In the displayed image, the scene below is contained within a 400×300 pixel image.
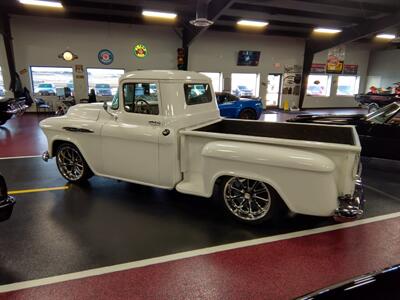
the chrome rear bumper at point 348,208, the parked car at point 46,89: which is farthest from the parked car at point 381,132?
the parked car at point 46,89

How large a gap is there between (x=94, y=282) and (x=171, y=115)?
212 centimetres

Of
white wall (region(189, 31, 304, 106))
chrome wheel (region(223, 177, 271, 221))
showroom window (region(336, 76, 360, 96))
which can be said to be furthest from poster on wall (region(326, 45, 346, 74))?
chrome wheel (region(223, 177, 271, 221))

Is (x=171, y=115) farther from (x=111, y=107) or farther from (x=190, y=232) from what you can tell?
(x=190, y=232)

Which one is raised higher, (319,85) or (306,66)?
(306,66)

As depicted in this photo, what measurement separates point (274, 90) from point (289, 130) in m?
14.0

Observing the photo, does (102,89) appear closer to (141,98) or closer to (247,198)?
(141,98)

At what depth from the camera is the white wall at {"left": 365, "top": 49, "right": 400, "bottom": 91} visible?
58.1ft

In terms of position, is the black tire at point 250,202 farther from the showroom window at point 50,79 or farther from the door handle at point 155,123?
the showroom window at point 50,79

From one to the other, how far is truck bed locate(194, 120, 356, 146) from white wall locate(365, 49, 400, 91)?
18.1m

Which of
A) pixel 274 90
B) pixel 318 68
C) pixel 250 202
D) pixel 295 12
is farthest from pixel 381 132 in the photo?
pixel 318 68

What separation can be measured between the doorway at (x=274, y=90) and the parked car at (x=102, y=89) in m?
9.58

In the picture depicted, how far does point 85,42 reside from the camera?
1336cm

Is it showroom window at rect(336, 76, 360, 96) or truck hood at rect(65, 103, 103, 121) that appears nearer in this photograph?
truck hood at rect(65, 103, 103, 121)

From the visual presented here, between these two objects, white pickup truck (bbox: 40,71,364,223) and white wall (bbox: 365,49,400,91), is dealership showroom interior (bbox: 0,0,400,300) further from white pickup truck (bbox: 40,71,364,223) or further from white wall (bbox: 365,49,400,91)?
white wall (bbox: 365,49,400,91)
